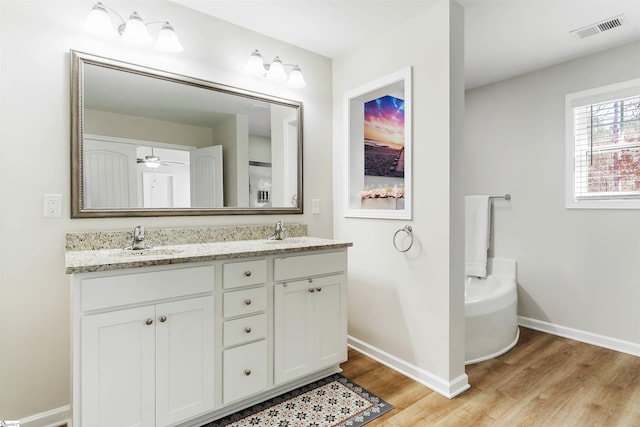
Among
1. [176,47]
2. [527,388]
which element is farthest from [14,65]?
[527,388]

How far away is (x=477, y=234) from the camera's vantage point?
11.1 feet

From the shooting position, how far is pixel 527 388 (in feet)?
6.97

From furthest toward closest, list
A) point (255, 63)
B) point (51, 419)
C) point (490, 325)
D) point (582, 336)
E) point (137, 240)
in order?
point (582, 336) < point (490, 325) < point (255, 63) < point (137, 240) < point (51, 419)

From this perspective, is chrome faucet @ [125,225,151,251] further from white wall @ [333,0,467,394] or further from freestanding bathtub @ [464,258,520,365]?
freestanding bathtub @ [464,258,520,365]

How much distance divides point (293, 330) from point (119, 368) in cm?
89

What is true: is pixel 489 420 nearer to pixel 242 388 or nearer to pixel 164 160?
pixel 242 388

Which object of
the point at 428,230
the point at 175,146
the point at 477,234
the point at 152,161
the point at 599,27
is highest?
the point at 599,27

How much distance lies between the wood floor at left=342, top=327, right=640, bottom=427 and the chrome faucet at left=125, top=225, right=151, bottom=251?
153cm

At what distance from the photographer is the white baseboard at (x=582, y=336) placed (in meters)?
2.62

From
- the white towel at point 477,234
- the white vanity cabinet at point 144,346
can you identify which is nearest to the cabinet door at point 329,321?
the white vanity cabinet at point 144,346

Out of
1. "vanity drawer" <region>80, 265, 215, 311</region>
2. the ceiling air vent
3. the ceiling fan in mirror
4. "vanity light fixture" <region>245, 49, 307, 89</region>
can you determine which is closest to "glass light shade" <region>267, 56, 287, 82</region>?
"vanity light fixture" <region>245, 49, 307, 89</region>

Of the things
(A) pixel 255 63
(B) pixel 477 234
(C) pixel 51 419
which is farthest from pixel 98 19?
(B) pixel 477 234

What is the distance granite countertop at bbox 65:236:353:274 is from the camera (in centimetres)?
143

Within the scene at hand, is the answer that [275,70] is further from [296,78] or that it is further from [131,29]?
[131,29]
